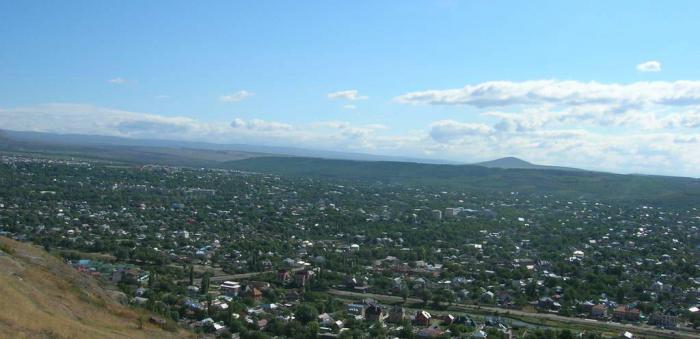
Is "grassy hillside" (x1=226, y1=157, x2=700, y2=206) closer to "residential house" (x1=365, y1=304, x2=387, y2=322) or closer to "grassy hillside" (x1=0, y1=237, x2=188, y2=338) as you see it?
"residential house" (x1=365, y1=304, x2=387, y2=322)

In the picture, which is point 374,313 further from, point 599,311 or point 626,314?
point 626,314

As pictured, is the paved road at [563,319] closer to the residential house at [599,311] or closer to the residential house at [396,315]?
the residential house at [599,311]

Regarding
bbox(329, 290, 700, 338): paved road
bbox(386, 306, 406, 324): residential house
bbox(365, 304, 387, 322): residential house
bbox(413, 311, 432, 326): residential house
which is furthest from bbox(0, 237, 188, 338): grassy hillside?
bbox(329, 290, 700, 338): paved road

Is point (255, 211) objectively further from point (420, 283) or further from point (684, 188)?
point (684, 188)

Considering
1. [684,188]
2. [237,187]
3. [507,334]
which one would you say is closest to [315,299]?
[507,334]

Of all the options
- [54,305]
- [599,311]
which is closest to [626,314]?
[599,311]

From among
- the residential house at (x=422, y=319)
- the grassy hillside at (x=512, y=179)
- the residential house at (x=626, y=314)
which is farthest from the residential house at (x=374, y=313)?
the grassy hillside at (x=512, y=179)
